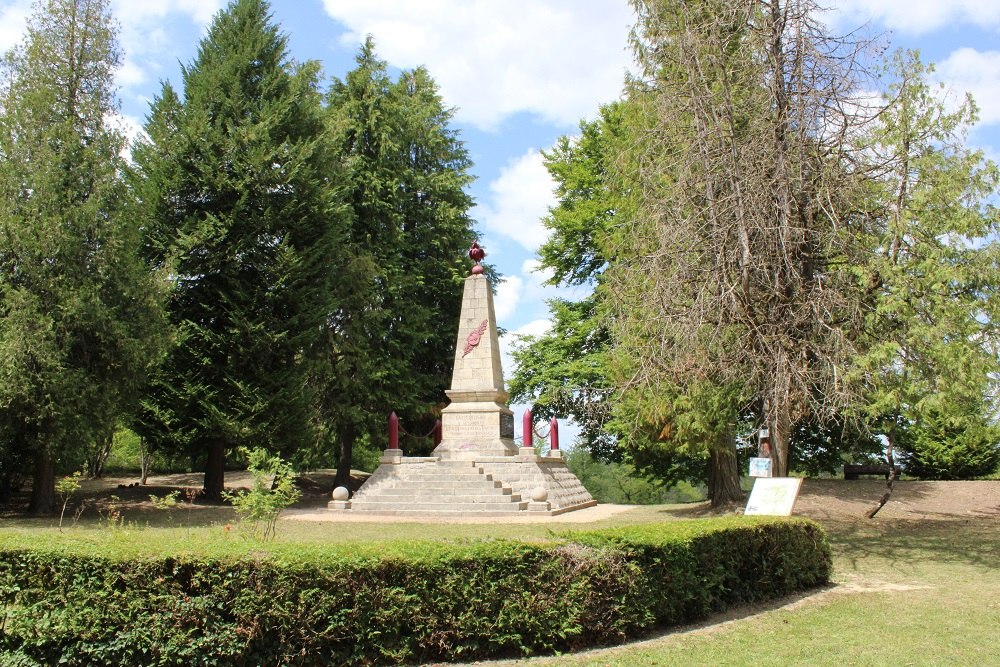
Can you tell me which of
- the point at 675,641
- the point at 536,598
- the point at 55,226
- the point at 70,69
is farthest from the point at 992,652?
the point at 70,69

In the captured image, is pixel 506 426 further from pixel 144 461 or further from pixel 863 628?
pixel 863 628

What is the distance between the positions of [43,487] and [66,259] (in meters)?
5.46

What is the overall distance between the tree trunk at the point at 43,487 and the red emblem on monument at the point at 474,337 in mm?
11429

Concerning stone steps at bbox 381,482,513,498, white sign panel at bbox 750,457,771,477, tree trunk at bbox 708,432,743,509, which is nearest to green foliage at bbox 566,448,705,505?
tree trunk at bbox 708,432,743,509

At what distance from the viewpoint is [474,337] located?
75.3 feet

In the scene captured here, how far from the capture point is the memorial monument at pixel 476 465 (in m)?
18.6

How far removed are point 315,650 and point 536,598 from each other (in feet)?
5.91

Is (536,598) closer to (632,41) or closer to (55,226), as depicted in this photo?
(632,41)

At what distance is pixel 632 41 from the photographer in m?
15.1

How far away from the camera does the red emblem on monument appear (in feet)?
75.1

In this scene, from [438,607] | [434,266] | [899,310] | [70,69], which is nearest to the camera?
[438,607]

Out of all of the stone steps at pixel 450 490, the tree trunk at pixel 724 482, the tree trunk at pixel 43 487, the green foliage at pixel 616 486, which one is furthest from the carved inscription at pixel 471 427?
A: the green foliage at pixel 616 486

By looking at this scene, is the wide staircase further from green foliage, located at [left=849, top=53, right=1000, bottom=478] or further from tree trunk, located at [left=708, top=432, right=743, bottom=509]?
green foliage, located at [left=849, top=53, right=1000, bottom=478]

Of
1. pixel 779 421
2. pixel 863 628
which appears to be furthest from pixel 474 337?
pixel 863 628
